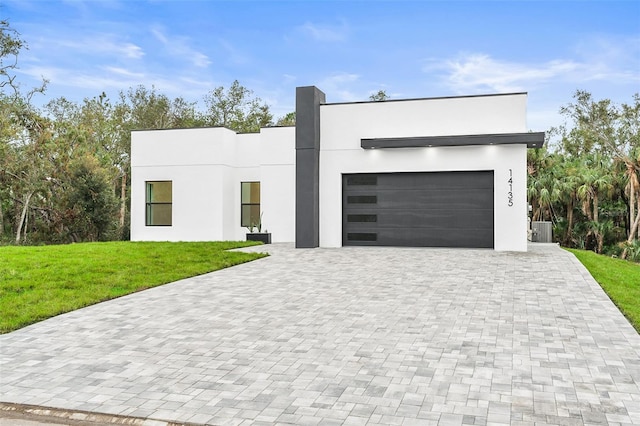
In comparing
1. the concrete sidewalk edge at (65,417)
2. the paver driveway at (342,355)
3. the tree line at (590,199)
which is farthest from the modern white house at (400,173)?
the concrete sidewalk edge at (65,417)

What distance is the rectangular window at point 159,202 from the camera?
20.5 meters

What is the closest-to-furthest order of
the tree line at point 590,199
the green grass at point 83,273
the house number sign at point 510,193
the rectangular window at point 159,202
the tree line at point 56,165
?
A: the green grass at point 83,273, the house number sign at point 510,193, the rectangular window at point 159,202, the tree line at point 590,199, the tree line at point 56,165

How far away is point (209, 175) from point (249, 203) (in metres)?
1.90

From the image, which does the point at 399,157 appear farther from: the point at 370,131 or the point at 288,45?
the point at 288,45

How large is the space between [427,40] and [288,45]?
22.9ft

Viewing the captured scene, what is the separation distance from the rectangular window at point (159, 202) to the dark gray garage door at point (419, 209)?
25.4 feet

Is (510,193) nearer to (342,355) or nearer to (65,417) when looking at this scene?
(342,355)

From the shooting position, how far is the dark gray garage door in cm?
1532

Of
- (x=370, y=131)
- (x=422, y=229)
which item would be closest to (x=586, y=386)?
(x=422, y=229)

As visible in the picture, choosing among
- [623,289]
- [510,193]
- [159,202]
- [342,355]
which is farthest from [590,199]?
[342,355]

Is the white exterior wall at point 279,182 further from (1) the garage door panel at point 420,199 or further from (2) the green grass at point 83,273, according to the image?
(2) the green grass at point 83,273

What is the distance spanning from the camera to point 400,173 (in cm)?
1599

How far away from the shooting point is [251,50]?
29.3 metres

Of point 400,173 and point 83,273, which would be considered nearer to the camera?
point 83,273
